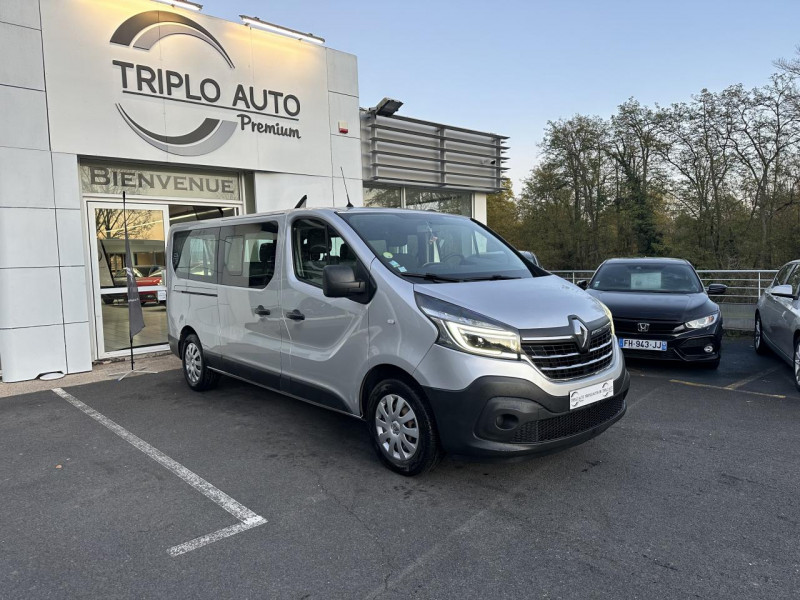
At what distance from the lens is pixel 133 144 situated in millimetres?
8195

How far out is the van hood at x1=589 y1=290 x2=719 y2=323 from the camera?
263 inches

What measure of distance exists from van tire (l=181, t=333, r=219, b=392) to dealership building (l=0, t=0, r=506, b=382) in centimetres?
224

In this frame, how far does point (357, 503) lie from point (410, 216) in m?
2.35

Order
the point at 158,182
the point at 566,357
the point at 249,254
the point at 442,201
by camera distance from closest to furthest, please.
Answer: the point at 566,357 < the point at 249,254 < the point at 158,182 < the point at 442,201

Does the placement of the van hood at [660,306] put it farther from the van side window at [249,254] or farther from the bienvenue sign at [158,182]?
the bienvenue sign at [158,182]

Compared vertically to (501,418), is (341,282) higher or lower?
higher

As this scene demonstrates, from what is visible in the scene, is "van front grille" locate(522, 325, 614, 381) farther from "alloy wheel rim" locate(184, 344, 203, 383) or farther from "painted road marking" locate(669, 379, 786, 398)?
"alloy wheel rim" locate(184, 344, 203, 383)

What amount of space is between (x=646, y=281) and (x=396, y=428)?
5636 millimetres

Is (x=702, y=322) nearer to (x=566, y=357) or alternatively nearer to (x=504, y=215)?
(x=566, y=357)

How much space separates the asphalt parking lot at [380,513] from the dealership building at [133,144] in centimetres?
300

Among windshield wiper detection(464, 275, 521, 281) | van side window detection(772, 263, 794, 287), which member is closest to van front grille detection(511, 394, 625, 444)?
windshield wiper detection(464, 275, 521, 281)

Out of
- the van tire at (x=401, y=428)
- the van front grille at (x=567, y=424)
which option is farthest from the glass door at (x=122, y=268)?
the van front grille at (x=567, y=424)

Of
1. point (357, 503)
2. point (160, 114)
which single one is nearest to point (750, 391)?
point (357, 503)

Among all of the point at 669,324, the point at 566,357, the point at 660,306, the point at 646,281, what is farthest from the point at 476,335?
the point at 646,281
